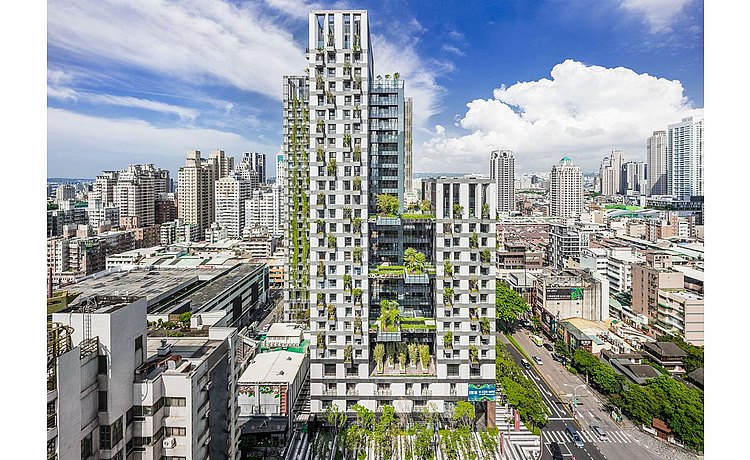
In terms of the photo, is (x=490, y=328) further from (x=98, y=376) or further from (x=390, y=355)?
(x=98, y=376)

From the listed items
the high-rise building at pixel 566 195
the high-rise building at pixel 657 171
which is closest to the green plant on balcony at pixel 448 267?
the high-rise building at pixel 657 171

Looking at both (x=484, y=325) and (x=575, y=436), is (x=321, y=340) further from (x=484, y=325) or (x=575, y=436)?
(x=575, y=436)

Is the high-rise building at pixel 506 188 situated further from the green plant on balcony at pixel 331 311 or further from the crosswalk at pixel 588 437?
the crosswalk at pixel 588 437

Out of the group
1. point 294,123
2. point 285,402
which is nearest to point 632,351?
point 285,402

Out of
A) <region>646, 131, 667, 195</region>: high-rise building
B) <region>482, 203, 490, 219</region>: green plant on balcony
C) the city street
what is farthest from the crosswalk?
<region>646, 131, 667, 195</region>: high-rise building

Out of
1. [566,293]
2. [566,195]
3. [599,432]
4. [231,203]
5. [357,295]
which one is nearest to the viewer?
[357,295]

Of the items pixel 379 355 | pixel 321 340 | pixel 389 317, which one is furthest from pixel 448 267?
pixel 321 340
